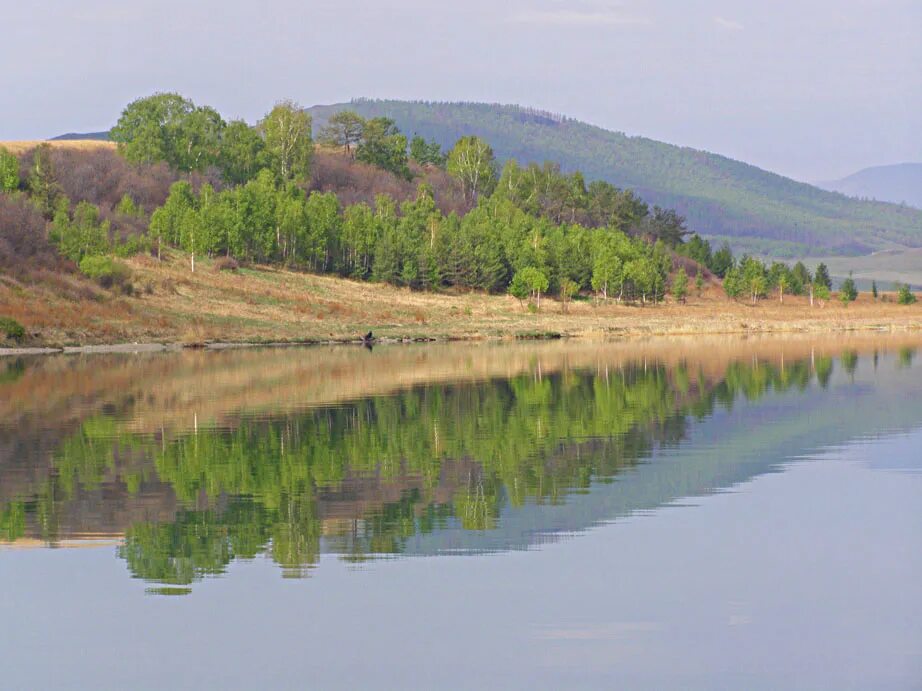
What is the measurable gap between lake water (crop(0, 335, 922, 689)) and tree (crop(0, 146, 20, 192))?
8660 centimetres

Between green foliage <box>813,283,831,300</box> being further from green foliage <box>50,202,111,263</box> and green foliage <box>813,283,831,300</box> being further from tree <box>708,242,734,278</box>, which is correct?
green foliage <box>50,202,111,263</box>

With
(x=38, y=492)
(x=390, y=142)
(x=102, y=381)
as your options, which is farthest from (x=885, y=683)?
(x=390, y=142)

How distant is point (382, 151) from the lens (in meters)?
188

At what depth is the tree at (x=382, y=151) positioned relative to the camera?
188 metres

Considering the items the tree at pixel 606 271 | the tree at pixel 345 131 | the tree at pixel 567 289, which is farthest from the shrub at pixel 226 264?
the tree at pixel 345 131

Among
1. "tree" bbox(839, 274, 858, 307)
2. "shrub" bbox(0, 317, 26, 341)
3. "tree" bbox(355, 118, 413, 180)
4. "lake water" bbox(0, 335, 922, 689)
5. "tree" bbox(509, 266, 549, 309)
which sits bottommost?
"lake water" bbox(0, 335, 922, 689)

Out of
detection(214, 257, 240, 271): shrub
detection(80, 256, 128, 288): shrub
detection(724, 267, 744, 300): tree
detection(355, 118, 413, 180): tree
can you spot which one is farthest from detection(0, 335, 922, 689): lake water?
detection(355, 118, 413, 180): tree

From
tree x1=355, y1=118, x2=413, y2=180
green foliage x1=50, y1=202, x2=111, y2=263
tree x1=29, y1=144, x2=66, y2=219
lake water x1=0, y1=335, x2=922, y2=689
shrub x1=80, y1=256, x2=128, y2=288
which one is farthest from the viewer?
tree x1=355, y1=118, x2=413, y2=180

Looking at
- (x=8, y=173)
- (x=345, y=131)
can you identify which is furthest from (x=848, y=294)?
(x=8, y=173)

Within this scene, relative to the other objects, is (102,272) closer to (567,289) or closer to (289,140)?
(567,289)

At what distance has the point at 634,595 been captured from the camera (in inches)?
593

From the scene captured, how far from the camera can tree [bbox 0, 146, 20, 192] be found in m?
119

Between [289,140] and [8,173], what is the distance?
41.1m

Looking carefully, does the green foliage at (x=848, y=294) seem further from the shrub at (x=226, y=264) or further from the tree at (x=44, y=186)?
the tree at (x=44, y=186)
